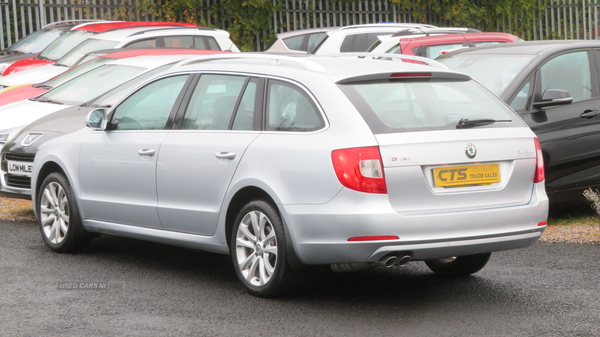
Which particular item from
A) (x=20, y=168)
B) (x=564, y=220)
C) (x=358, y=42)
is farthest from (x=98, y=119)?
(x=358, y=42)

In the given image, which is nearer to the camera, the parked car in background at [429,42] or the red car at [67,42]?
the parked car in background at [429,42]

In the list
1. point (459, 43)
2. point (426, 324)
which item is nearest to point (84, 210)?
point (426, 324)

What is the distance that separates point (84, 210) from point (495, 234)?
3.49 m

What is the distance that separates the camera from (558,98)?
8.29 m

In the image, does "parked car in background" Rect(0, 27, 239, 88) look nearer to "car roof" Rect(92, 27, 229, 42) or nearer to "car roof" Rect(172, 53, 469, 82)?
"car roof" Rect(92, 27, 229, 42)

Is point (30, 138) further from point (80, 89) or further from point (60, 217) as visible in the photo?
point (80, 89)

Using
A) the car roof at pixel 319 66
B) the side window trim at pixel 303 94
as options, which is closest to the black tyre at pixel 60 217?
the car roof at pixel 319 66

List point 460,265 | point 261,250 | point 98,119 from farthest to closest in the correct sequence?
point 98,119
point 460,265
point 261,250

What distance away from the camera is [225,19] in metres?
23.2

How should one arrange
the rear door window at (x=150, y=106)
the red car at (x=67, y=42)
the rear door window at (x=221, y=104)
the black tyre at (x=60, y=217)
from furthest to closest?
the red car at (x=67, y=42)
the black tyre at (x=60, y=217)
the rear door window at (x=150, y=106)
the rear door window at (x=221, y=104)

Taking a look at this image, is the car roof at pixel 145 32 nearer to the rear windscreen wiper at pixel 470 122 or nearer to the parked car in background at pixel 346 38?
the parked car in background at pixel 346 38

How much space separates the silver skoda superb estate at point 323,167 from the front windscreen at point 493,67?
2632mm

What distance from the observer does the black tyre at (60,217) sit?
294 inches

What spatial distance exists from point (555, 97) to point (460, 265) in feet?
8.45
